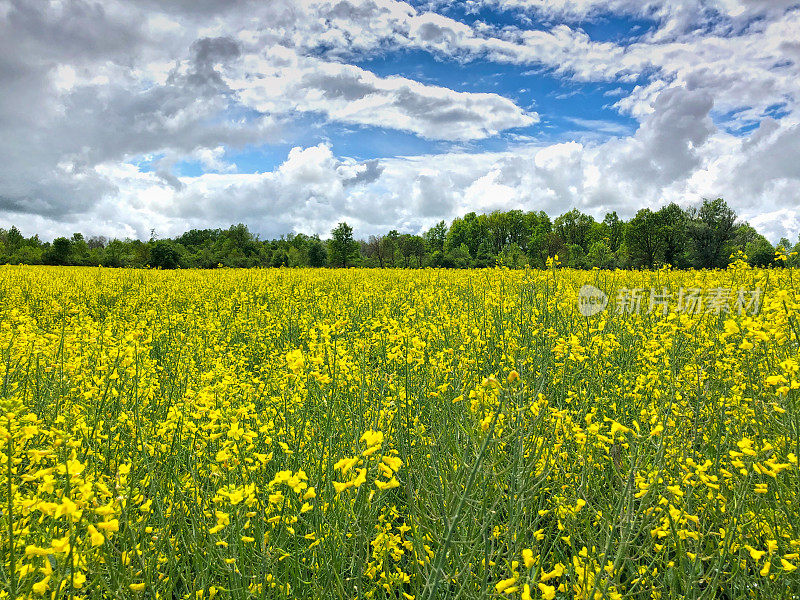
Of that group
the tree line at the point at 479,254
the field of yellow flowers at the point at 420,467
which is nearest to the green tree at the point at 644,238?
the tree line at the point at 479,254

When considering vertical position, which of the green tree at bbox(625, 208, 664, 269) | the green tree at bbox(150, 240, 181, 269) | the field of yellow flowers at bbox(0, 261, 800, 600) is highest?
the green tree at bbox(625, 208, 664, 269)

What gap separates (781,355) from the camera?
12.0 feet

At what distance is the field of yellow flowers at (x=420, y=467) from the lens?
1548mm

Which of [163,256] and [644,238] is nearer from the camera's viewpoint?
[163,256]

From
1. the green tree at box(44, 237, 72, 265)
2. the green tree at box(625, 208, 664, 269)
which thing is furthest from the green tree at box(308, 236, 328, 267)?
the green tree at box(625, 208, 664, 269)

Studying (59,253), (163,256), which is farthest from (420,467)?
(59,253)

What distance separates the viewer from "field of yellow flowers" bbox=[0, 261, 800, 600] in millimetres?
1548

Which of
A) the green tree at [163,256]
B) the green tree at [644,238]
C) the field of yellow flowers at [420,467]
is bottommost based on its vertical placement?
the field of yellow flowers at [420,467]

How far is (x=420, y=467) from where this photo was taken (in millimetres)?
2205

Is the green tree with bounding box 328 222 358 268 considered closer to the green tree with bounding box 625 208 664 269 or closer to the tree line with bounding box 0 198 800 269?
the tree line with bounding box 0 198 800 269

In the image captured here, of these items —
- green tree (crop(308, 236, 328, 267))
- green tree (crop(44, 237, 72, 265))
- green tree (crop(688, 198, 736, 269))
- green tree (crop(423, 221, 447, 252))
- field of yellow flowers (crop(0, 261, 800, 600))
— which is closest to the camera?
field of yellow flowers (crop(0, 261, 800, 600))

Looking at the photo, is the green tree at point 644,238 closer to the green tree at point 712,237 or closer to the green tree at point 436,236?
the green tree at point 712,237

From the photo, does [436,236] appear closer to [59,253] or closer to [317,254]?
[317,254]

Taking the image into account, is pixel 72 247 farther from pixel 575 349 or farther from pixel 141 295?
pixel 575 349
